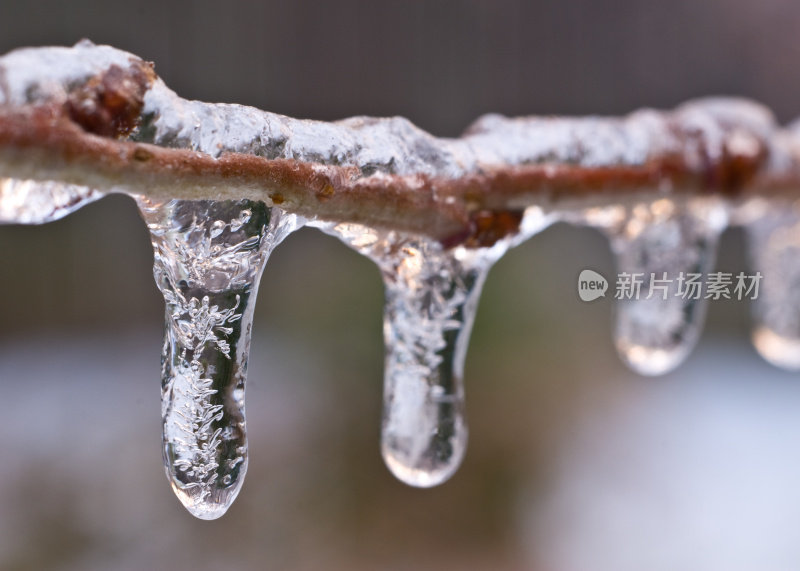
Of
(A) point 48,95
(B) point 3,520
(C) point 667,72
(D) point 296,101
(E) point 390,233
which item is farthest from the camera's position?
(C) point 667,72

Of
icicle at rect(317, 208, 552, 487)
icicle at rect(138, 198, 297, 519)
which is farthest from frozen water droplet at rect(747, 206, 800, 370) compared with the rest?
icicle at rect(138, 198, 297, 519)

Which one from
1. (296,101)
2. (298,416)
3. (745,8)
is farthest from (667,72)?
(298,416)

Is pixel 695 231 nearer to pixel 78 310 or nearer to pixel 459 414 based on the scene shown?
pixel 459 414

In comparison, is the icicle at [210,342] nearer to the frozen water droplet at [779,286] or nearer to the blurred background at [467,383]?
the frozen water droplet at [779,286]

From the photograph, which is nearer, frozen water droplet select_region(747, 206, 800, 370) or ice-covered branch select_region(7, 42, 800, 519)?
ice-covered branch select_region(7, 42, 800, 519)

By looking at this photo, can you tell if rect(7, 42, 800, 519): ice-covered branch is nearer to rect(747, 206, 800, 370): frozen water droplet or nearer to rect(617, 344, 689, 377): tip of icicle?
rect(617, 344, 689, 377): tip of icicle

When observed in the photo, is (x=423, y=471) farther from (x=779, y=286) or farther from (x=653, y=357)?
(x=779, y=286)

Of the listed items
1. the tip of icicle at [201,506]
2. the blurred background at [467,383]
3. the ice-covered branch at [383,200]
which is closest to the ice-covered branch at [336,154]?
the ice-covered branch at [383,200]

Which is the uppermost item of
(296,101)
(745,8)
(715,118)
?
(745,8)
